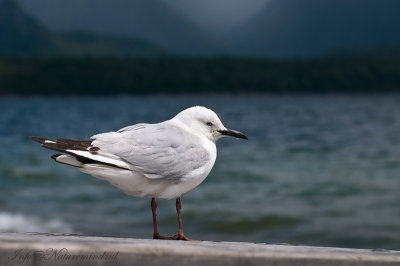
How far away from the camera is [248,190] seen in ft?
55.1

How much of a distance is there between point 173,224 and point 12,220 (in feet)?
11.4

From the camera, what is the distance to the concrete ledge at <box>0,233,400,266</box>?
2.93 m

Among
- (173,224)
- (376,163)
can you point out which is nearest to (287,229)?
(173,224)

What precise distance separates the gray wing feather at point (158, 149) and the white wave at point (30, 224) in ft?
29.2

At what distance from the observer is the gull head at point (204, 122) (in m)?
3.91

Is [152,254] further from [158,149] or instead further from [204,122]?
[204,122]

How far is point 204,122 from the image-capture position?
3943 millimetres

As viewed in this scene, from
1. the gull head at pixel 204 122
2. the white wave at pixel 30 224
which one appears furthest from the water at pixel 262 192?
the gull head at pixel 204 122

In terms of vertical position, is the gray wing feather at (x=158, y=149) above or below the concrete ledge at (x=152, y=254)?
above

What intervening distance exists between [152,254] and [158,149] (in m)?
0.97

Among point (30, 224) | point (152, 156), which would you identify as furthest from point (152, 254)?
point (30, 224)

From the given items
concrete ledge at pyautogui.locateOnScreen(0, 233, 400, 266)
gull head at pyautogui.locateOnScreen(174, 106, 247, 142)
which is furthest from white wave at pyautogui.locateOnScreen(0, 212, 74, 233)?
concrete ledge at pyautogui.locateOnScreen(0, 233, 400, 266)

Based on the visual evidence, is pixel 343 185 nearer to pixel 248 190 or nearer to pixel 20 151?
pixel 248 190

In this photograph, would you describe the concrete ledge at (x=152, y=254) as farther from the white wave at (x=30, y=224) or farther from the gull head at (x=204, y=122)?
the white wave at (x=30, y=224)
